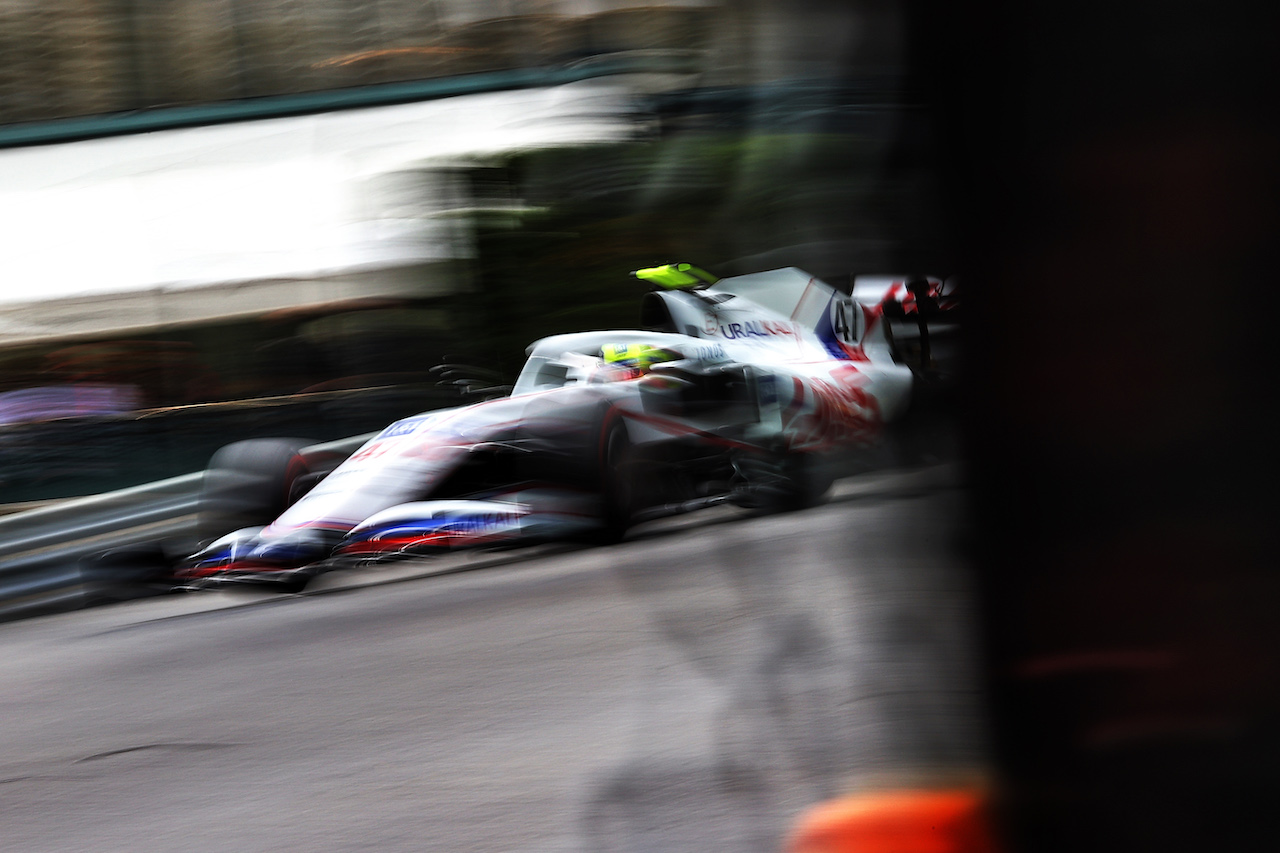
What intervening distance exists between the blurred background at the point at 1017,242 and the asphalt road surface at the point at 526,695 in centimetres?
7

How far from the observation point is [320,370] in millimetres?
1031

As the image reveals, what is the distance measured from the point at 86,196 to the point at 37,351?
4.06 ft

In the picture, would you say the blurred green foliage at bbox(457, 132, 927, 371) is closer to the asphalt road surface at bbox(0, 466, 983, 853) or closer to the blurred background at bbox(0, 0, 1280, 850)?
the blurred background at bbox(0, 0, 1280, 850)

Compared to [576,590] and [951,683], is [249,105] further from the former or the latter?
[576,590]

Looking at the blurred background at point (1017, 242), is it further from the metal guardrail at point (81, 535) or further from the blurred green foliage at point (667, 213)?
the metal guardrail at point (81, 535)

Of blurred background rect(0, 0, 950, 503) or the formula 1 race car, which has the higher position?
blurred background rect(0, 0, 950, 503)

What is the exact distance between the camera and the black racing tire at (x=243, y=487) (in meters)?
5.38

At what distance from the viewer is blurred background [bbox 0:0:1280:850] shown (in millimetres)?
575

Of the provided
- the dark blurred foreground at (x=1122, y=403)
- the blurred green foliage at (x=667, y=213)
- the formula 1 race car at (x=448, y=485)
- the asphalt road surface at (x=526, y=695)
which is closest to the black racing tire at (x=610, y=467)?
the formula 1 race car at (x=448, y=485)

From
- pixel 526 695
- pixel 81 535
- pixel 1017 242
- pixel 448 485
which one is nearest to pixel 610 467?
pixel 448 485

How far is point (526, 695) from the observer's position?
122 inches

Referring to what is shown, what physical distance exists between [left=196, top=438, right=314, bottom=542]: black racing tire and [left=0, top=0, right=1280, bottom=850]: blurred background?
4654mm

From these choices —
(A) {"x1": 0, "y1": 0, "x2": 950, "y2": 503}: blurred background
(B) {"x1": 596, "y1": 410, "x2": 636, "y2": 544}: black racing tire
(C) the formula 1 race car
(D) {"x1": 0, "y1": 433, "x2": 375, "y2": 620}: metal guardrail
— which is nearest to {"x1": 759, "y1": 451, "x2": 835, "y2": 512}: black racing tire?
(A) {"x1": 0, "y1": 0, "x2": 950, "y2": 503}: blurred background

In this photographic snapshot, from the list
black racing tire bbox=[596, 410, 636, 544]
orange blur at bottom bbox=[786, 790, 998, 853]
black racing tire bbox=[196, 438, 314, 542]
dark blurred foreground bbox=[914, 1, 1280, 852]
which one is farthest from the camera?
black racing tire bbox=[196, 438, 314, 542]
